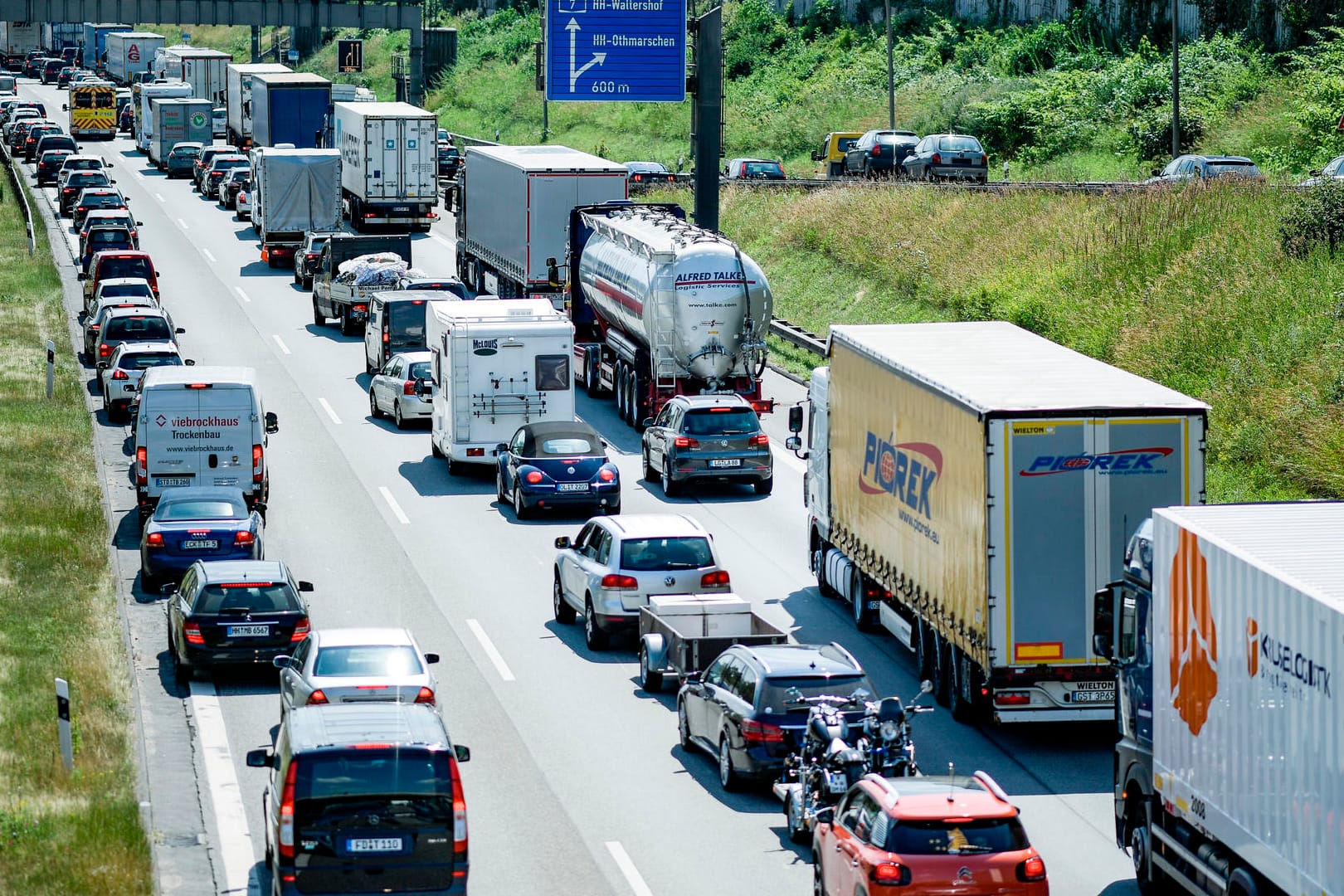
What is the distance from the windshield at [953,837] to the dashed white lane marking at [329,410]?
28157 mm

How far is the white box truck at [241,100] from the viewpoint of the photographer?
312 ft

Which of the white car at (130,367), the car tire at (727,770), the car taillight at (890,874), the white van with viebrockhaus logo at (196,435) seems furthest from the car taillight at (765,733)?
the white car at (130,367)

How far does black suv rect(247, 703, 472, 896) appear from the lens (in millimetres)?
16016

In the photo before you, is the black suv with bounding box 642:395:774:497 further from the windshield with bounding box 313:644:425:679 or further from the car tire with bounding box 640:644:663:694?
the windshield with bounding box 313:644:425:679

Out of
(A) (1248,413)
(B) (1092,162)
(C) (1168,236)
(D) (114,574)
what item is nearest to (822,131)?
(B) (1092,162)

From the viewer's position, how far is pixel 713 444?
35.9 meters

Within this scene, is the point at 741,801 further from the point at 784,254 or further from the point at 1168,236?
the point at 784,254

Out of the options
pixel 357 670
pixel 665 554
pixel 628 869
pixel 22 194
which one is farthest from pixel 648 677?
pixel 22 194

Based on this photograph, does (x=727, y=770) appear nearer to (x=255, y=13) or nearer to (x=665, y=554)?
(x=665, y=554)

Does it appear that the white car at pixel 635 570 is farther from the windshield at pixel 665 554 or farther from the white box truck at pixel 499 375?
the white box truck at pixel 499 375

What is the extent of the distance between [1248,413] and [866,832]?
69.7ft

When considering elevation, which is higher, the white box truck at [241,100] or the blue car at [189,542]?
the white box truck at [241,100]

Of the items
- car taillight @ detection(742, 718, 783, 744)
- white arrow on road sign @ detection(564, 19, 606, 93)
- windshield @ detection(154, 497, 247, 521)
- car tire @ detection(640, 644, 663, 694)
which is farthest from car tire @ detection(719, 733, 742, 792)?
white arrow on road sign @ detection(564, 19, 606, 93)

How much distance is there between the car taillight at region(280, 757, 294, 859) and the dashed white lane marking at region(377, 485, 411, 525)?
59.1 ft
